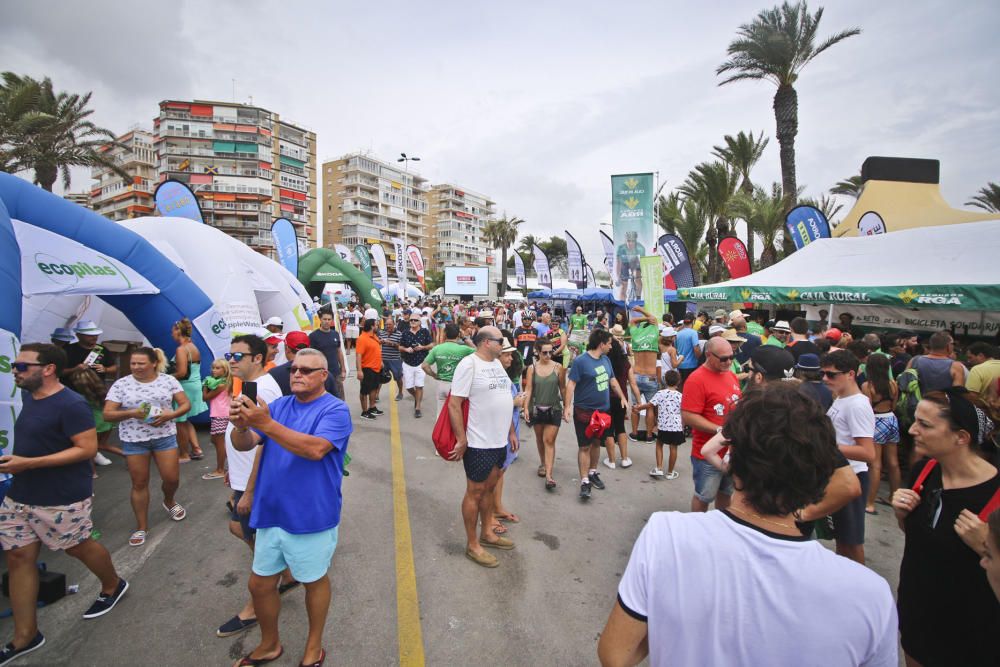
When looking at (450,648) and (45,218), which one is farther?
(45,218)

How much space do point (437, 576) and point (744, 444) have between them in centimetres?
297

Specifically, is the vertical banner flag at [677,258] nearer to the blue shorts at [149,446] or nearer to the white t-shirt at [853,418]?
the white t-shirt at [853,418]

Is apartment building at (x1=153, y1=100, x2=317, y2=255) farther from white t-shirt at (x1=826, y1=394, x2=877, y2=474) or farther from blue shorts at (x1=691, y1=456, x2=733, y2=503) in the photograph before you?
white t-shirt at (x1=826, y1=394, x2=877, y2=474)

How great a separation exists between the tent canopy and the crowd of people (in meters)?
2.65

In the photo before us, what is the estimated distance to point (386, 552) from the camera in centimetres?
385

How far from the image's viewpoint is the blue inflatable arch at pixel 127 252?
5.36 meters

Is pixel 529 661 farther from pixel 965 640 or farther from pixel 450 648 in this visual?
pixel 965 640

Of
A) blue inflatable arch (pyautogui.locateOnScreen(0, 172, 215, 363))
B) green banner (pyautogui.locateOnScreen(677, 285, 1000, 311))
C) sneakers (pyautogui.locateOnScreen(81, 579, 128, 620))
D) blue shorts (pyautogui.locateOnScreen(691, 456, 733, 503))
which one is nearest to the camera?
sneakers (pyautogui.locateOnScreen(81, 579, 128, 620))

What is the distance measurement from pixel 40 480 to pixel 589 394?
458cm

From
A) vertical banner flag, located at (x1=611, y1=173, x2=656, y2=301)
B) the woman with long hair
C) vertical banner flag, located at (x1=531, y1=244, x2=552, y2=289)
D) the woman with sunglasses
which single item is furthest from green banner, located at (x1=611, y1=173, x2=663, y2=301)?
vertical banner flag, located at (x1=531, y1=244, x2=552, y2=289)

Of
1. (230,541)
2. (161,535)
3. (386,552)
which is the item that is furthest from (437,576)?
(161,535)

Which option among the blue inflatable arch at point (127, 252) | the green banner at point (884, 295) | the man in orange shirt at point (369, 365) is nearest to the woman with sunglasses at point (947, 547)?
the blue inflatable arch at point (127, 252)

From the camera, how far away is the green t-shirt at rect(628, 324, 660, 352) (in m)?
7.23

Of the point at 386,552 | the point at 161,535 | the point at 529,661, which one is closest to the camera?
the point at 529,661
